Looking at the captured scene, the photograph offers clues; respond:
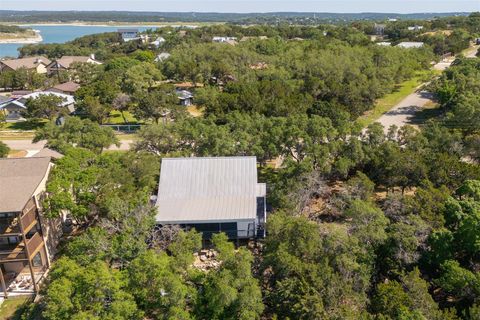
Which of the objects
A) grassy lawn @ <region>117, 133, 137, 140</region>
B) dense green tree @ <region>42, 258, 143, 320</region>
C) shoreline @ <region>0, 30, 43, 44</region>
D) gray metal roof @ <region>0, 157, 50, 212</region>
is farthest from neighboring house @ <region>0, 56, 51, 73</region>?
shoreline @ <region>0, 30, 43, 44</region>

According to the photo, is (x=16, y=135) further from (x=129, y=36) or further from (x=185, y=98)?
(x=129, y=36)

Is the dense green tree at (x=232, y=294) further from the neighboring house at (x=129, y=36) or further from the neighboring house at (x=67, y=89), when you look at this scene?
the neighboring house at (x=129, y=36)

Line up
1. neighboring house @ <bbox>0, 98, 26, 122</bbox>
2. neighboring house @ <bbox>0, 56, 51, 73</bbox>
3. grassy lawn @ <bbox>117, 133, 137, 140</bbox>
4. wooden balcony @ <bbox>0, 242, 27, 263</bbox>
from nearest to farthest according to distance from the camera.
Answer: wooden balcony @ <bbox>0, 242, 27, 263</bbox> → grassy lawn @ <bbox>117, 133, 137, 140</bbox> → neighboring house @ <bbox>0, 98, 26, 122</bbox> → neighboring house @ <bbox>0, 56, 51, 73</bbox>

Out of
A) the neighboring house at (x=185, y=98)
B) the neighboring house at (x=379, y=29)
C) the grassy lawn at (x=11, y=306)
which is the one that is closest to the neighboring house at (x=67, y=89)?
the neighboring house at (x=185, y=98)

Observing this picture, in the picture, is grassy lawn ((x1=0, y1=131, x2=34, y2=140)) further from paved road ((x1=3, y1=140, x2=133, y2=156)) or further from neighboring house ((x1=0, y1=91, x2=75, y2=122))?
neighboring house ((x1=0, y1=91, x2=75, y2=122))

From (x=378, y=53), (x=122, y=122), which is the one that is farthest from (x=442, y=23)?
(x=122, y=122)

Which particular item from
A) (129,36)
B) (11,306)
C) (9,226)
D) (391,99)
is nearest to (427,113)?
Answer: (391,99)
